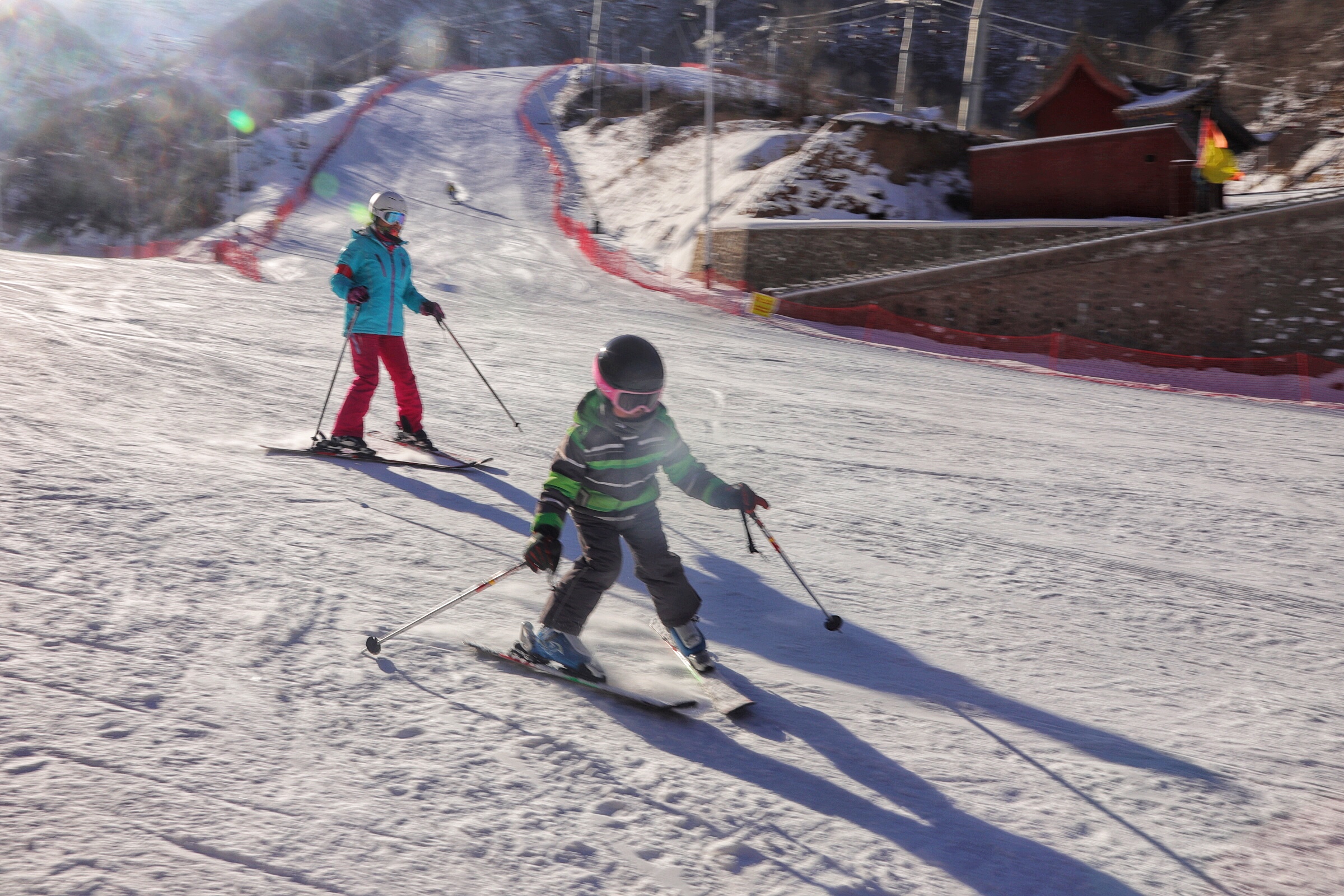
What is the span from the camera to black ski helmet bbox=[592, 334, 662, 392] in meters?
3.00

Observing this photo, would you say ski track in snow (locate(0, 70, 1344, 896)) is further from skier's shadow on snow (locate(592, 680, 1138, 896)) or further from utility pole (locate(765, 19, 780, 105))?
utility pole (locate(765, 19, 780, 105))

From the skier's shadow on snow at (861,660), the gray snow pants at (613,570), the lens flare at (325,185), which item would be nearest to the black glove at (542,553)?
the gray snow pants at (613,570)

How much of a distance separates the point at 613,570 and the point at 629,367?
2.68 ft

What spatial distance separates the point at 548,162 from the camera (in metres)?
31.3

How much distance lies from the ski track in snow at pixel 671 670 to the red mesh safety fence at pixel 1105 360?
633 cm

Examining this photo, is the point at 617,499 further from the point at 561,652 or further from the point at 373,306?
the point at 373,306

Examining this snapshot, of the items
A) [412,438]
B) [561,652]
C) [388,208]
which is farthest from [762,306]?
[561,652]

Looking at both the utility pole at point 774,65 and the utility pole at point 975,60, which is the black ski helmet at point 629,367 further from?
the utility pole at point 774,65

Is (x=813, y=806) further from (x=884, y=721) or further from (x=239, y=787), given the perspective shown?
(x=239, y=787)

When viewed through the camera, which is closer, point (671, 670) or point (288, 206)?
point (671, 670)

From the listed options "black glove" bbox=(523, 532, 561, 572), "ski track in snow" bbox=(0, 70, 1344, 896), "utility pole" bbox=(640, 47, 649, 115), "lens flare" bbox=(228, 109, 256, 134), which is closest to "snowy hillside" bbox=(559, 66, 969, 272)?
"utility pole" bbox=(640, 47, 649, 115)

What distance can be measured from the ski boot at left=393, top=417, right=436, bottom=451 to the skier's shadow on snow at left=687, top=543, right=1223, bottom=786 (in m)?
2.63

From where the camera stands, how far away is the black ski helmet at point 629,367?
3.00 metres

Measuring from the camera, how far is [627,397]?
3.04 metres
